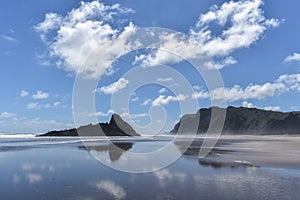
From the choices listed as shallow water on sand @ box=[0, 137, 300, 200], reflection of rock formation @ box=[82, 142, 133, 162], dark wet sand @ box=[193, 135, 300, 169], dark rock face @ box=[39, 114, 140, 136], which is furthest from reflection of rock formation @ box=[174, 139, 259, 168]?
dark rock face @ box=[39, 114, 140, 136]

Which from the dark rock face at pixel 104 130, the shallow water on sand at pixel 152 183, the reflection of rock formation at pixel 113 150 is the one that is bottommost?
the shallow water on sand at pixel 152 183

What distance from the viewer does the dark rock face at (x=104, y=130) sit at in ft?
450

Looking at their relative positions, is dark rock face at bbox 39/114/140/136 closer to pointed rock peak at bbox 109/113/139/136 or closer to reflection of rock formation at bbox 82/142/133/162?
pointed rock peak at bbox 109/113/139/136

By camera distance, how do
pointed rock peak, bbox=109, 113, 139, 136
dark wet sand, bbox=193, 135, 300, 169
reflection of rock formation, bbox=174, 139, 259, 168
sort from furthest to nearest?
pointed rock peak, bbox=109, 113, 139, 136, dark wet sand, bbox=193, 135, 300, 169, reflection of rock formation, bbox=174, 139, 259, 168

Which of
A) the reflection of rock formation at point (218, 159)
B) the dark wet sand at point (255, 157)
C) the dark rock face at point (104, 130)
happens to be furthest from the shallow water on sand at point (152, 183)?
the dark rock face at point (104, 130)

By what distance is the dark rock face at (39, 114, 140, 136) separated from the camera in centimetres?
13725

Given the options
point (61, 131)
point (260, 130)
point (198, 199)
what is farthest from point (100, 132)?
point (198, 199)

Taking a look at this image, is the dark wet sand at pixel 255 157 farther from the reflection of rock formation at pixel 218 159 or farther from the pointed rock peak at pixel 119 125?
the pointed rock peak at pixel 119 125

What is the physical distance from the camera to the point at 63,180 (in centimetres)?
1565

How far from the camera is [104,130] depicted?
468 feet

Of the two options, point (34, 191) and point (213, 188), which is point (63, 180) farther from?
point (213, 188)

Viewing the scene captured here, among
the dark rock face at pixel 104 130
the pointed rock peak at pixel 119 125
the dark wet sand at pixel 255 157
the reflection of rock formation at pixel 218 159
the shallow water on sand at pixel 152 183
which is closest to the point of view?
the shallow water on sand at pixel 152 183

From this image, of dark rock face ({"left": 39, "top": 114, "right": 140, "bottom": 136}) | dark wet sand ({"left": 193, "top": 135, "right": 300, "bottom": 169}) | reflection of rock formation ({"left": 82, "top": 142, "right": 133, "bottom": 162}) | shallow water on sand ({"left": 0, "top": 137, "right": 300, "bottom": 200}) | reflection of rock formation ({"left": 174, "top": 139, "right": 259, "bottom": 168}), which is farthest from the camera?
dark rock face ({"left": 39, "top": 114, "right": 140, "bottom": 136})

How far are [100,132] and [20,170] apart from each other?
12989cm
